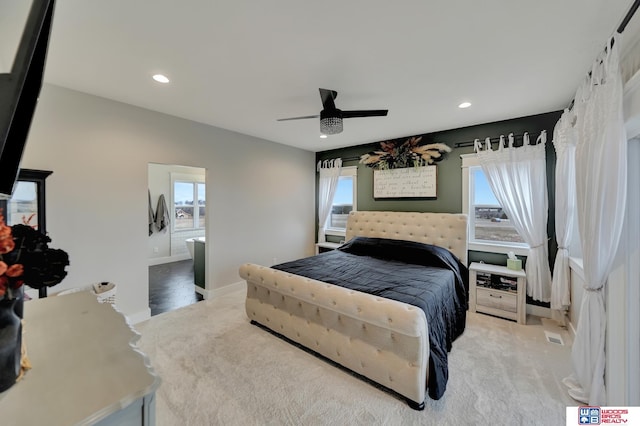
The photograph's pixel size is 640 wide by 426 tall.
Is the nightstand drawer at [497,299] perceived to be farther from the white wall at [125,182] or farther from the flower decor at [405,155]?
the white wall at [125,182]

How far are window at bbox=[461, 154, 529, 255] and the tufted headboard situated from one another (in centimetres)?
26

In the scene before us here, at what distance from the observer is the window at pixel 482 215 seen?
11.5ft

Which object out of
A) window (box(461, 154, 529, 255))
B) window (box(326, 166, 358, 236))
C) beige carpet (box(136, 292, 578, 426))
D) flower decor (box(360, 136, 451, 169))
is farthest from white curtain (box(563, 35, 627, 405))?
window (box(326, 166, 358, 236))

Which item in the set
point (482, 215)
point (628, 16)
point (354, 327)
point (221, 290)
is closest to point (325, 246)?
point (221, 290)

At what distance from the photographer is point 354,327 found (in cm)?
212

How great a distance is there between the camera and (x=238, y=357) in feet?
7.86

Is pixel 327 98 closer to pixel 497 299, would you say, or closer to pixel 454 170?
pixel 454 170

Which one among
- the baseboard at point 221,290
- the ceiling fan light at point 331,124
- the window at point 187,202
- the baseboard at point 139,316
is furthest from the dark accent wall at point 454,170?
the window at point 187,202

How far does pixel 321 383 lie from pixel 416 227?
271 cm

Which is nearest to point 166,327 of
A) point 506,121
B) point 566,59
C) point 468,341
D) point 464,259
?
point 468,341

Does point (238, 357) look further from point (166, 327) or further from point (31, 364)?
point (31, 364)

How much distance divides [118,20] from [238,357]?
281 cm

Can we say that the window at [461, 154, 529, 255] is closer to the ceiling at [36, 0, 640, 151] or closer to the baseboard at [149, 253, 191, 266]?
the ceiling at [36, 0, 640, 151]

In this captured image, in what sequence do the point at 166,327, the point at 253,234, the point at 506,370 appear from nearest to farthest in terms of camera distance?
the point at 506,370 → the point at 166,327 → the point at 253,234
